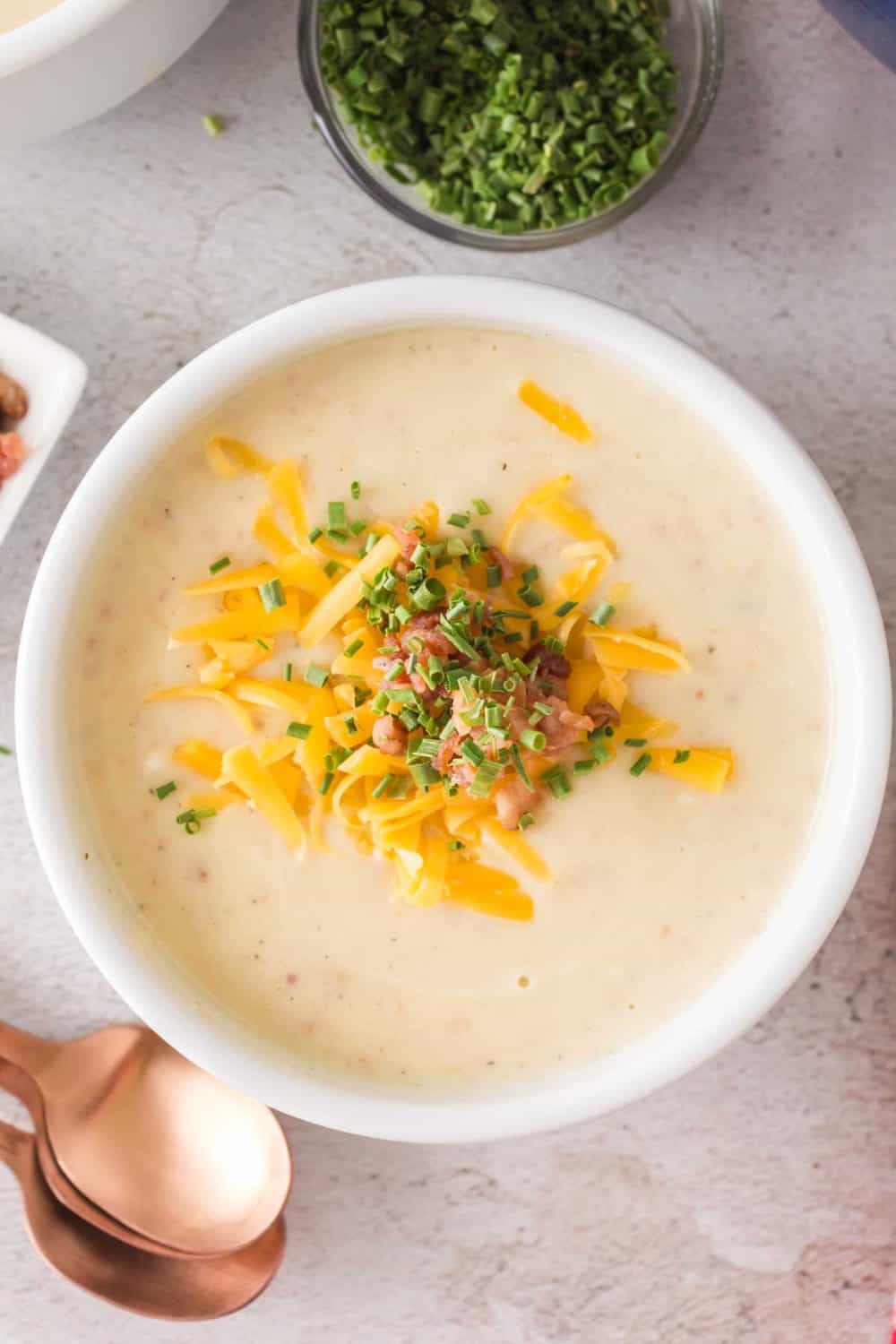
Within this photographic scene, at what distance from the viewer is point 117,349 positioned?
1599 mm

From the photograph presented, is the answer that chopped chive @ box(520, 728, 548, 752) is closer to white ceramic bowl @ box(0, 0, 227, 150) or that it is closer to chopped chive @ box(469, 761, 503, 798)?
chopped chive @ box(469, 761, 503, 798)

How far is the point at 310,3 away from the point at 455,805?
0.89m

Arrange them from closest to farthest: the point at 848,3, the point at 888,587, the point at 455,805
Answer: the point at 455,805, the point at 848,3, the point at 888,587

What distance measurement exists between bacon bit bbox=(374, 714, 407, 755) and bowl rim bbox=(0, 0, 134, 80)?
704 mm

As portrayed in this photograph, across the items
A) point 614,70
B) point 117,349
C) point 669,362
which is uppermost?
point 614,70

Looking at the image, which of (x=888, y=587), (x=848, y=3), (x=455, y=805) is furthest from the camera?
(x=888, y=587)

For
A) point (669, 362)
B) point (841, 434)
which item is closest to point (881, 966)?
point (841, 434)

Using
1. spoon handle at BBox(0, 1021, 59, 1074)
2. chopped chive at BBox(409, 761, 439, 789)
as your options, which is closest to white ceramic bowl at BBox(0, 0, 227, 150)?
chopped chive at BBox(409, 761, 439, 789)

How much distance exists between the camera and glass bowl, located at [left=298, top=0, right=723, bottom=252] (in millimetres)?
1490

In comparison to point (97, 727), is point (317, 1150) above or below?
below

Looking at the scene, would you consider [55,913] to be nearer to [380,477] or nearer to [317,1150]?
[317,1150]

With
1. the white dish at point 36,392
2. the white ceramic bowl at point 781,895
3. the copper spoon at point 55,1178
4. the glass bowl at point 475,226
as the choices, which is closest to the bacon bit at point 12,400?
the white dish at point 36,392

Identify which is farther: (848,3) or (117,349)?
(117,349)

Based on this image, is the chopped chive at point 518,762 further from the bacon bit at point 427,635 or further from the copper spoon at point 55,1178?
the copper spoon at point 55,1178
